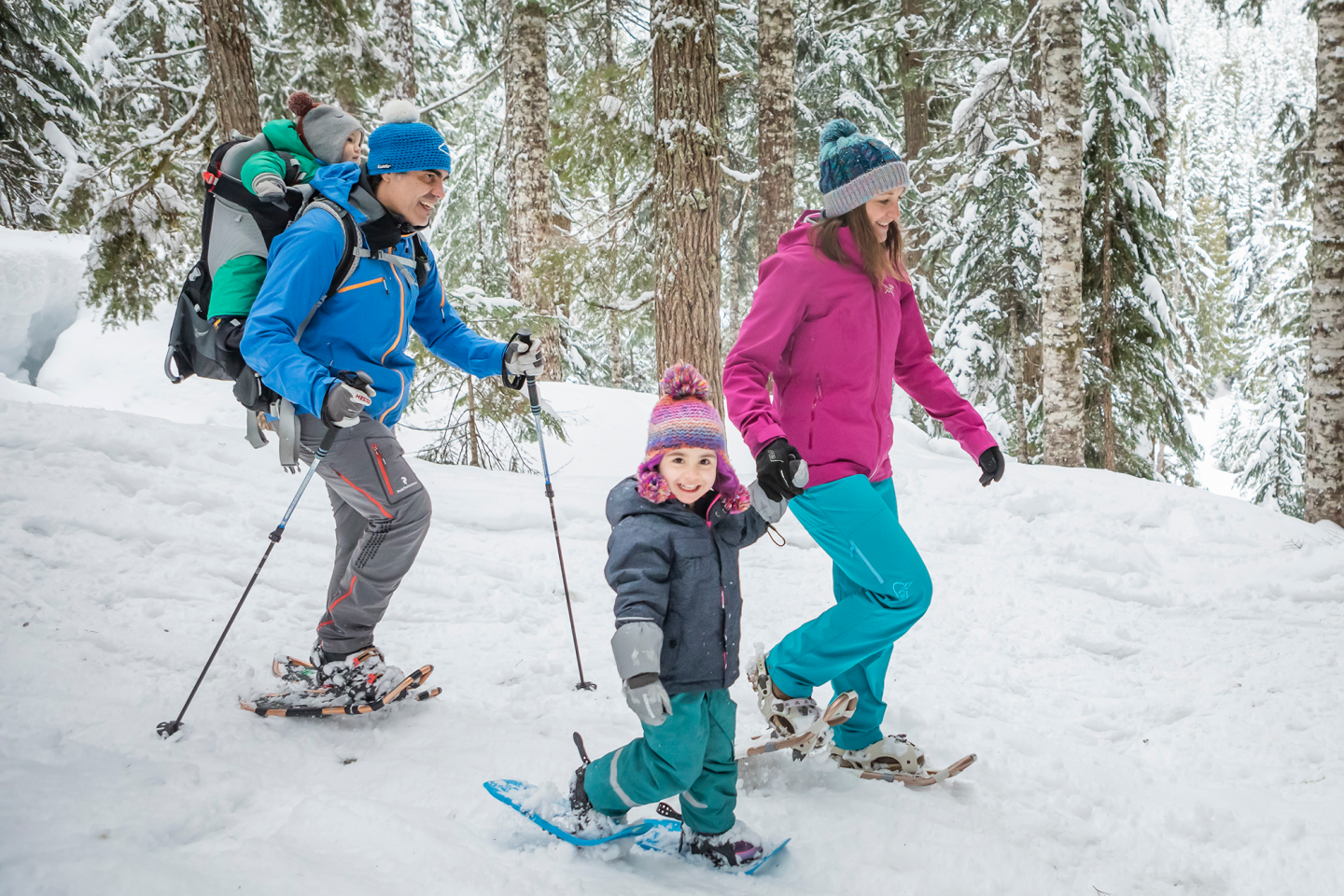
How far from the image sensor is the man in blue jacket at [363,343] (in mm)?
2988

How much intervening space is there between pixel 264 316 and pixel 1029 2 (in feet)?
38.7

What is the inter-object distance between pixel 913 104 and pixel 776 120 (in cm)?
602

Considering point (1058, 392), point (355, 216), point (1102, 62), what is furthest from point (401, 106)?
point (1102, 62)

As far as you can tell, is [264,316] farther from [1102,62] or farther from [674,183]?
[1102,62]

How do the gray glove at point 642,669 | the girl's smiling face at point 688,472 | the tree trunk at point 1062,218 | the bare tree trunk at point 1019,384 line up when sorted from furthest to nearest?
1. the bare tree trunk at point 1019,384
2. the tree trunk at point 1062,218
3. the girl's smiling face at point 688,472
4. the gray glove at point 642,669

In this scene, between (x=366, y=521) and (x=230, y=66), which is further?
(x=230, y=66)

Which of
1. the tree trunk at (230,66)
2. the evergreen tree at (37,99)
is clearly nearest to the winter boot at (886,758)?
the tree trunk at (230,66)

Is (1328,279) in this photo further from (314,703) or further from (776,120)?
(314,703)

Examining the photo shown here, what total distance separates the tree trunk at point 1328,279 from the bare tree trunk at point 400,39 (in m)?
10.2

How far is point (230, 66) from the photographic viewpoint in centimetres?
749

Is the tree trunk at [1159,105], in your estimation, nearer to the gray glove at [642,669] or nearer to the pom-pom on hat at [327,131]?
the pom-pom on hat at [327,131]

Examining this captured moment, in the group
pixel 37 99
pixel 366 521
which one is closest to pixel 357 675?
pixel 366 521

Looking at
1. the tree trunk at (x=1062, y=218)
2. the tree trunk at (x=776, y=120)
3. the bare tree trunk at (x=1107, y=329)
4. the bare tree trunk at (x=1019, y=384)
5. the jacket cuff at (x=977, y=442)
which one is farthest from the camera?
the bare tree trunk at (x=1019, y=384)

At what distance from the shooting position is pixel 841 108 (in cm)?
1344
